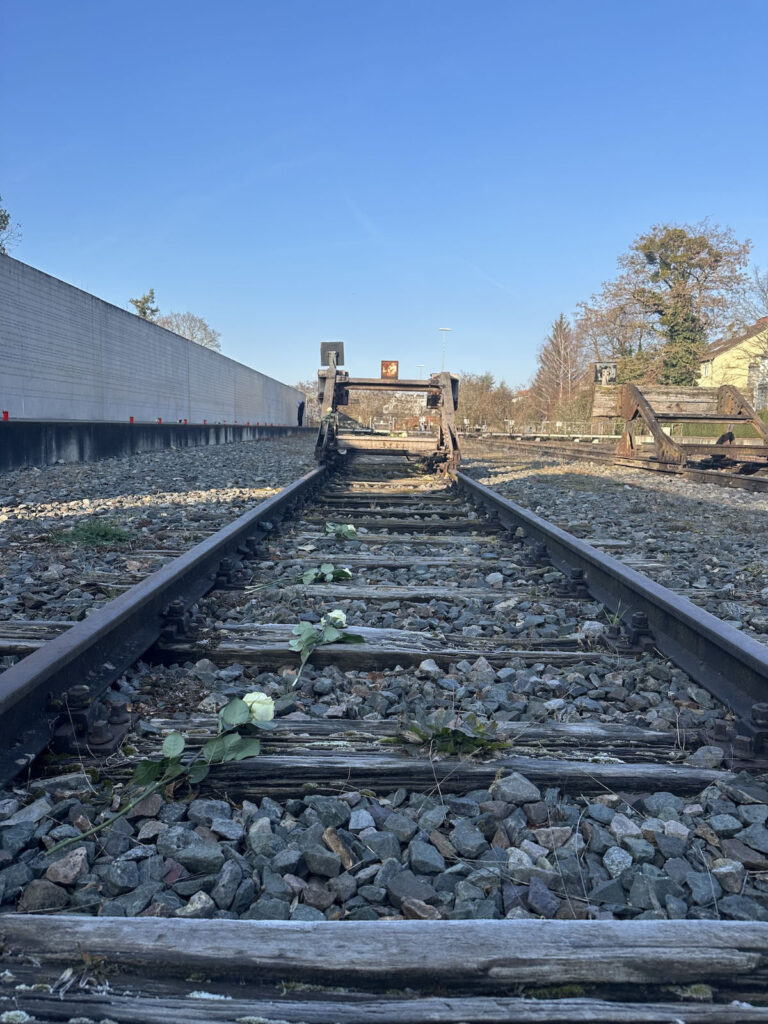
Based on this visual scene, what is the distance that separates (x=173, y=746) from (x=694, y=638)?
6.25 feet

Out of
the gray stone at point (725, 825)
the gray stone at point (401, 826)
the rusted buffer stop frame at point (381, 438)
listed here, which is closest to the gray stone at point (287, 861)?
the gray stone at point (401, 826)

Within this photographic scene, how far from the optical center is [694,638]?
2.69 m

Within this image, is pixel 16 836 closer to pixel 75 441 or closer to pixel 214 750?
pixel 214 750

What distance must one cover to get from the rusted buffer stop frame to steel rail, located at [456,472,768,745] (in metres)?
6.66

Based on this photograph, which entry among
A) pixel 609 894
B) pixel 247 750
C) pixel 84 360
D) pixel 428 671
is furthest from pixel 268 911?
pixel 84 360

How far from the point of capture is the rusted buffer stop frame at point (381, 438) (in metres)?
10.8

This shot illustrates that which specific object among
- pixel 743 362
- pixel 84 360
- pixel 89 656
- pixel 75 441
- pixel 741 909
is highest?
pixel 743 362

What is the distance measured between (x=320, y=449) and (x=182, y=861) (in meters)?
9.38

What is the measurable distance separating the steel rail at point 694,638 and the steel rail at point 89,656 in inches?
76.6

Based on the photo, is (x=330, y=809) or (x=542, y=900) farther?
(x=330, y=809)

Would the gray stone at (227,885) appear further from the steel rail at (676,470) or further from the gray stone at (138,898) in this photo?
the steel rail at (676,470)

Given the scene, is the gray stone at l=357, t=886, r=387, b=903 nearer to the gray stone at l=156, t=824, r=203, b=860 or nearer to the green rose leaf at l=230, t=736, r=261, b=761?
the gray stone at l=156, t=824, r=203, b=860

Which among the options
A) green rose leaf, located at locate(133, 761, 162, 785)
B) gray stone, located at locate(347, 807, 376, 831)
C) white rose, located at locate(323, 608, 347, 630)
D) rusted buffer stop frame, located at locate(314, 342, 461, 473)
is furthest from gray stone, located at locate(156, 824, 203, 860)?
rusted buffer stop frame, located at locate(314, 342, 461, 473)

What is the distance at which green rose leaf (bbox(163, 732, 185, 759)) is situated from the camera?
1.81 m
